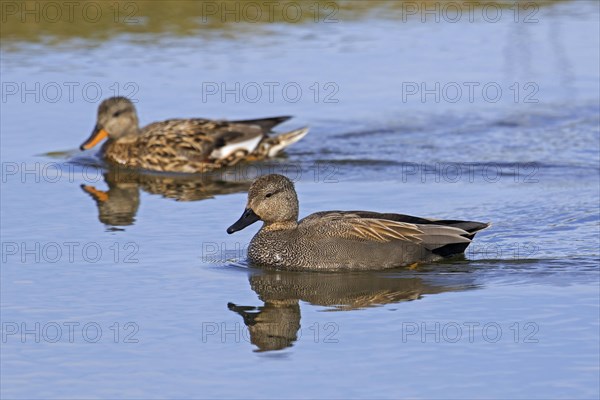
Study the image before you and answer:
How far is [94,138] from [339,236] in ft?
17.1

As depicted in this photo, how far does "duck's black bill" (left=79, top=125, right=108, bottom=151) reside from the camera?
15523mm

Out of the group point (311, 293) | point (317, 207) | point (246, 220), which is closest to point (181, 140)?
point (317, 207)

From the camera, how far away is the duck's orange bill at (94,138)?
15.5 m

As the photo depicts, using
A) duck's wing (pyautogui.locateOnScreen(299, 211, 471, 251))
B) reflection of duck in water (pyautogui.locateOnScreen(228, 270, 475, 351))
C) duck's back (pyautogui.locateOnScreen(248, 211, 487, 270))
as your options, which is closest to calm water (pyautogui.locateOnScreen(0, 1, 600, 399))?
reflection of duck in water (pyautogui.locateOnScreen(228, 270, 475, 351))

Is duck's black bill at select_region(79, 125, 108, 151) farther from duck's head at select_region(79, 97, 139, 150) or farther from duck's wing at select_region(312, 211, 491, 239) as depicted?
duck's wing at select_region(312, 211, 491, 239)

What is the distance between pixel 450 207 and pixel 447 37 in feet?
25.0

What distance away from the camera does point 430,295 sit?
10.4m

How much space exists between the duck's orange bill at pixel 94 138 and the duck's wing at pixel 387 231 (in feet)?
15.9

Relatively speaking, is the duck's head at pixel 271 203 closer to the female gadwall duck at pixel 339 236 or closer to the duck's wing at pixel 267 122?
the female gadwall duck at pixel 339 236

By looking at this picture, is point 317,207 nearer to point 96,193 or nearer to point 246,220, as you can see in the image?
point 246,220

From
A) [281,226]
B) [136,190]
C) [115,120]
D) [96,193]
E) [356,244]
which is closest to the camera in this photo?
[356,244]

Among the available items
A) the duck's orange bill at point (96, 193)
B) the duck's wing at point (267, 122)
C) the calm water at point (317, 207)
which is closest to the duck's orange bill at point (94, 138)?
the calm water at point (317, 207)

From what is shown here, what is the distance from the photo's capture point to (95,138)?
617 inches

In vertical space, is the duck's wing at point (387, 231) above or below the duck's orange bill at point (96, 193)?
below
